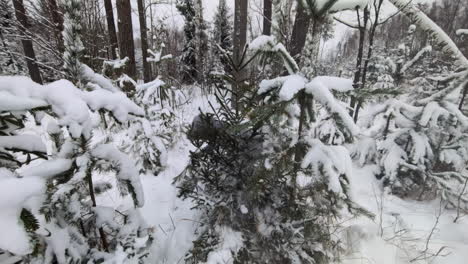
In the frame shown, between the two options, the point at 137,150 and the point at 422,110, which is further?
the point at 137,150

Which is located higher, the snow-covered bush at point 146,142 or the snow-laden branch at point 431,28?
the snow-laden branch at point 431,28

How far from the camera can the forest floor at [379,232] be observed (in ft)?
7.17

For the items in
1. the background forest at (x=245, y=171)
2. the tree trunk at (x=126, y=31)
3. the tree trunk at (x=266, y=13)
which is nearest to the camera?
the background forest at (x=245, y=171)

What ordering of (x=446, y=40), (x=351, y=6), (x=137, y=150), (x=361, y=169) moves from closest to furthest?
1. (x=351, y=6)
2. (x=446, y=40)
3. (x=137, y=150)
4. (x=361, y=169)

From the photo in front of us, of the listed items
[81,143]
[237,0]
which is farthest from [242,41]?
[81,143]

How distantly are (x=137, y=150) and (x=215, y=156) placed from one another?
1986 mm

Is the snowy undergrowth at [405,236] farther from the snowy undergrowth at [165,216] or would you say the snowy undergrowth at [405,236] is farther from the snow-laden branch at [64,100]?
the snow-laden branch at [64,100]

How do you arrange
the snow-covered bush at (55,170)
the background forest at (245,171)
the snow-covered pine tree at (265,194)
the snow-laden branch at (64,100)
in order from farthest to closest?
the snow-covered pine tree at (265,194), the background forest at (245,171), the snow-laden branch at (64,100), the snow-covered bush at (55,170)

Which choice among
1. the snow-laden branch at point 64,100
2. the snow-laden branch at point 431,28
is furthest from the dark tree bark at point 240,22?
the snow-laden branch at point 64,100

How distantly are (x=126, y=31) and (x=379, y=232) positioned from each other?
5828mm

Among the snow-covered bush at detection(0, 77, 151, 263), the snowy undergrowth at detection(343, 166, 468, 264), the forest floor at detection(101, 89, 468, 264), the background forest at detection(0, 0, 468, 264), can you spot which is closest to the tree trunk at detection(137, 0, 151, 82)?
the background forest at detection(0, 0, 468, 264)

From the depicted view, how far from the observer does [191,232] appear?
2.30 meters

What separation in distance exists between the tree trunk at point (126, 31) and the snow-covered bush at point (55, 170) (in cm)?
453

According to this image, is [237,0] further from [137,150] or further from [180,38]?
[180,38]
